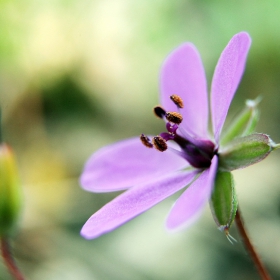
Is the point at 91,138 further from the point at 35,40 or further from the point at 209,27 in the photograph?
the point at 209,27

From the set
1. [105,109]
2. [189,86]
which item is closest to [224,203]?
[189,86]

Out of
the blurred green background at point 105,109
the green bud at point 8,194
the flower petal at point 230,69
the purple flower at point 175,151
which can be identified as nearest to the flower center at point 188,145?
the purple flower at point 175,151

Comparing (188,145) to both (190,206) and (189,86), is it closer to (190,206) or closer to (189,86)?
(189,86)

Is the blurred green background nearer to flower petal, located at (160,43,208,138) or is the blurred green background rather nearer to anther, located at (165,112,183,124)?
flower petal, located at (160,43,208,138)

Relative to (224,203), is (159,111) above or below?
above

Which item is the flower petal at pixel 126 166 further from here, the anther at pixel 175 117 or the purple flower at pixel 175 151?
the anther at pixel 175 117

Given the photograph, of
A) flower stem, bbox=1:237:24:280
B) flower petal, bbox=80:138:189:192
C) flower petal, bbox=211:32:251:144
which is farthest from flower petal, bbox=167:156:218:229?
flower stem, bbox=1:237:24:280

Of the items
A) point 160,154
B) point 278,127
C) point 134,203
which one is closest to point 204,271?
point 278,127
